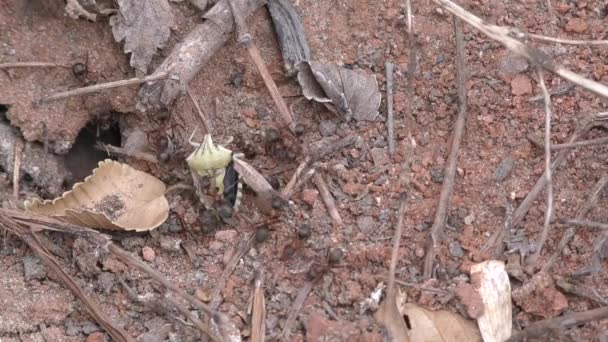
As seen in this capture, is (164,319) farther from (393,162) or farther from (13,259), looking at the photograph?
(393,162)

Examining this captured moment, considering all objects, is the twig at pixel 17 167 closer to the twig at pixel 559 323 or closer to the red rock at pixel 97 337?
the red rock at pixel 97 337

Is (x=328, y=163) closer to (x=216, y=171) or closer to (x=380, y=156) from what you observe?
(x=380, y=156)

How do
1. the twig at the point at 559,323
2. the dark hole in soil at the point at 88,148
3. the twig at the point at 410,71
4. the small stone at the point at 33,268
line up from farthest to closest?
the dark hole in soil at the point at 88,148 < the twig at the point at 410,71 < the small stone at the point at 33,268 < the twig at the point at 559,323

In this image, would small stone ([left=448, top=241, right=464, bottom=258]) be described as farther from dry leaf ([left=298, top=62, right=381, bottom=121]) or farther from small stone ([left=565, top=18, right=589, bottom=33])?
small stone ([left=565, top=18, right=589, bottom=33])

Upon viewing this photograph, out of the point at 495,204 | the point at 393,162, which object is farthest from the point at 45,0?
the point at 495,204

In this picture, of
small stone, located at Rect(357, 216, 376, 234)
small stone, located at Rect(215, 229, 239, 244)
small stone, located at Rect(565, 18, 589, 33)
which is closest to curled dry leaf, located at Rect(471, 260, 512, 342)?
small stone, located at Rect(357, 216, 376, 234)

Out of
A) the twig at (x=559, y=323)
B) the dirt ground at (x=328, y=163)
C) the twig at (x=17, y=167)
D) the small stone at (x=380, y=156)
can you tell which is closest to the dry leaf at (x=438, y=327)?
the dirt ground at (x=328, y=163)
